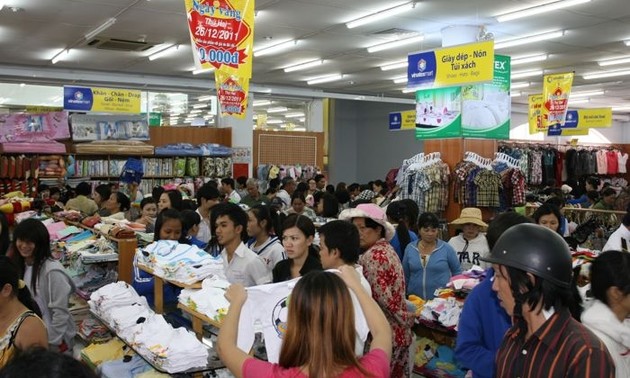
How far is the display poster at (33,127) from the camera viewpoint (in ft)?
42.8

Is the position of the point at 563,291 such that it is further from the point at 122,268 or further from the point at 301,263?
the point at 122,268

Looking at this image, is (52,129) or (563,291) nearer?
(563,291)

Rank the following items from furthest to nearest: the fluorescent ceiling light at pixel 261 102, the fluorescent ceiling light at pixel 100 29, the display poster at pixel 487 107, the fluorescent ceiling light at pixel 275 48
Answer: the fluorescent ceiling light at pixel 261 102 < the fluorescent ceiling light at pixel 275 48 < the fluorescent ceiling light at pixel 100 29 < the display poster at pixel 487 107

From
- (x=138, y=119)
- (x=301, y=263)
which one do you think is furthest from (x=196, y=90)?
(x=301, y=263)

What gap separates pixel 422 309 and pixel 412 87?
20.0ft

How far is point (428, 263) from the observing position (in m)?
5.32

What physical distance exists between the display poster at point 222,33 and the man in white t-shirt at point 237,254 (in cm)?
295

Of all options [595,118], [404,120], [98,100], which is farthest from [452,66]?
[595,118]

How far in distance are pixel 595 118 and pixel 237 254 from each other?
1728 cm

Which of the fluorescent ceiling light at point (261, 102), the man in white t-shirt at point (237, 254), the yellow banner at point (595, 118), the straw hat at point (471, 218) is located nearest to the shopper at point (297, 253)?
the man in white t-shirt at point (237, 254)

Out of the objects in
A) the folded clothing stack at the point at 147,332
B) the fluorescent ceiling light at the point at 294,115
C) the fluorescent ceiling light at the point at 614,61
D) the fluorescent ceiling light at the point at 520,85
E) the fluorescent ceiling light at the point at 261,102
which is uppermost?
the fluorescent ceiling light at the point at 614,61

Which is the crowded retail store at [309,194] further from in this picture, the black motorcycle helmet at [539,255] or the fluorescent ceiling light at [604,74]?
the fluorescent ceiling light at [604,74]

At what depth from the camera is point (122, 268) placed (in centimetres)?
491

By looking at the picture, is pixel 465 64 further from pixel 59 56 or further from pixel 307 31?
pixel 59 56
